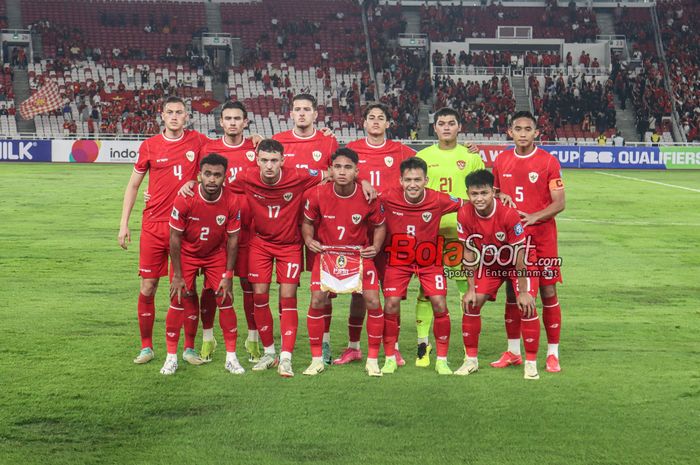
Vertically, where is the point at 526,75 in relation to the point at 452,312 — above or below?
above

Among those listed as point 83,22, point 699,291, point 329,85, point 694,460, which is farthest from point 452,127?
point 83,22

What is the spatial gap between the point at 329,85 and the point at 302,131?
3992 centimetres

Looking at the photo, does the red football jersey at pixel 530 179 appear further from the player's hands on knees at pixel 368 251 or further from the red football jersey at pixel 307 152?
the red football jersey at pixel 307 152

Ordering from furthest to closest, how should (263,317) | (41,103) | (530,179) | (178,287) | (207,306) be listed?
(41,103) → (207,306) → (530,179) → (263,317) → (178,287)

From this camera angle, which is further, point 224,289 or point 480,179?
point 224,289

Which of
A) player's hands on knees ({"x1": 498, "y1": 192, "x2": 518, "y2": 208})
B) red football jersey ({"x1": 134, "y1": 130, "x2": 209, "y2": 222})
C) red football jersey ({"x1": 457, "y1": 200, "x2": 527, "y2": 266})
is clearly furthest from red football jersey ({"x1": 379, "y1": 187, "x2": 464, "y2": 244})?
red football jersey ({"x1": 134, "y1": 130, "x2": 209, "y2": 222})

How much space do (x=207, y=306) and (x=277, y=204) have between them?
1129 millimetres

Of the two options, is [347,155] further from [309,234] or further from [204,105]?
[204,105]

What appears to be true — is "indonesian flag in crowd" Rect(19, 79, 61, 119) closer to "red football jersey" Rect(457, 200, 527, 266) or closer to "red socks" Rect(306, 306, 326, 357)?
"red socks" Rect(306, 306, 326, 357)

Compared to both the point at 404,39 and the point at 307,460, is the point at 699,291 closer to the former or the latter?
the point at 307,460

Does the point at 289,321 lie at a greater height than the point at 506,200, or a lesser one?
lesser

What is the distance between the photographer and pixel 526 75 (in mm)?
47469

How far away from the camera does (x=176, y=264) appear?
737cm

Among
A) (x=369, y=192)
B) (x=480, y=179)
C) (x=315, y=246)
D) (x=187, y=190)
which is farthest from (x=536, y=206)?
(x=187, y=190)
